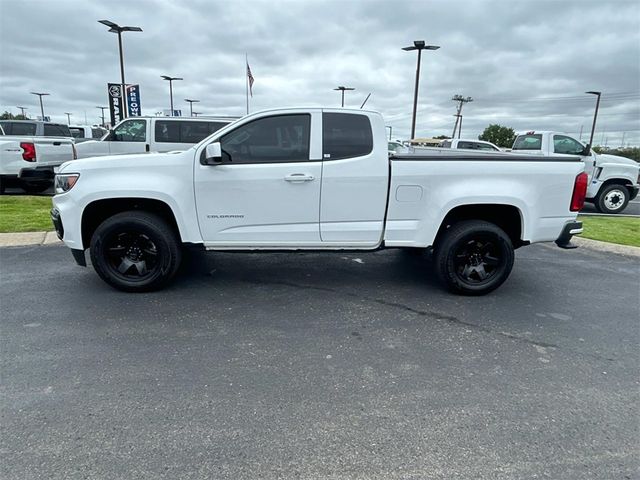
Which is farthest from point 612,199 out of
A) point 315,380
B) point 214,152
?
point 315,380

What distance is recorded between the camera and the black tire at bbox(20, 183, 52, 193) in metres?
10.5

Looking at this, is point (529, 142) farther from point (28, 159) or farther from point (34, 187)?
point (34, 187)

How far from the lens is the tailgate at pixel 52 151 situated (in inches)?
385

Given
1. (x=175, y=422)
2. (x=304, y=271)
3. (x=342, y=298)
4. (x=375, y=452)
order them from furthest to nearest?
(x=304, y=271) → (x=342, y=298) → (x=175, y=422) → (x=375, y=452)

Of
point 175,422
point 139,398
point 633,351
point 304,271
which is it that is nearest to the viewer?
point 175,422

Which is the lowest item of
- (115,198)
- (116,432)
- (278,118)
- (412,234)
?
(116,432)

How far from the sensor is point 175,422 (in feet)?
8.20

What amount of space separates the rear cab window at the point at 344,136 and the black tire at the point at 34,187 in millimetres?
9474

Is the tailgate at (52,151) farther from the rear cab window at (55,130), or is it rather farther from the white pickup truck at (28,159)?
the rear cab window at (55,130)

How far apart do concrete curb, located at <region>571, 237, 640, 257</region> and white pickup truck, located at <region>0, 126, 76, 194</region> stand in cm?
1135

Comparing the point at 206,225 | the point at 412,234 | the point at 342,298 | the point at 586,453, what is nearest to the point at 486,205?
the point at 412,234

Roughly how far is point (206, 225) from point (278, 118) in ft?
4.37

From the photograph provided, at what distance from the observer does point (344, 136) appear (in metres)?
4.35

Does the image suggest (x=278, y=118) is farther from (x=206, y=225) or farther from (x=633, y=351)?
(x=633, y=351)
